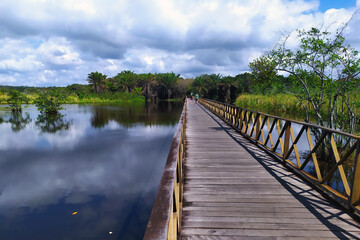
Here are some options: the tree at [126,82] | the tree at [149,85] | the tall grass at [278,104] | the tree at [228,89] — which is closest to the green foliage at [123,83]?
the tree at [126,82]

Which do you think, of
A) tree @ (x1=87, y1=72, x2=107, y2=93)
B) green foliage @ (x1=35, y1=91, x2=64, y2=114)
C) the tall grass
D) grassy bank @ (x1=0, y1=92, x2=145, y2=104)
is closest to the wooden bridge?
the tall grass

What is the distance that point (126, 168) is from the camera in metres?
9.60

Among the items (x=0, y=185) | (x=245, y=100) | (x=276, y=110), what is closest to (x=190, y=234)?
(x=0, y=185)

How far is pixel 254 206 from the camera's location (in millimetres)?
3029

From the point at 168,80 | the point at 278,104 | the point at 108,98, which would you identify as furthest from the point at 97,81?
the point at 278,104

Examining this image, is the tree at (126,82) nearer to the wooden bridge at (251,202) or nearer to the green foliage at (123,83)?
the green foliage at (123,83)

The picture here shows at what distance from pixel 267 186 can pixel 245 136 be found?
437cm

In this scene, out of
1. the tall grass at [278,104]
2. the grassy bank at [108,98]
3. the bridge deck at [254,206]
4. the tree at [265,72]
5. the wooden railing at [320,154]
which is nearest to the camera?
the bridge deck at [254,206]

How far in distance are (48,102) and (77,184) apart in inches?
803

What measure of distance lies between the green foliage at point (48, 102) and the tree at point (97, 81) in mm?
33679

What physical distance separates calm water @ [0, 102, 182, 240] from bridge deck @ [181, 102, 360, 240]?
8.82 ft

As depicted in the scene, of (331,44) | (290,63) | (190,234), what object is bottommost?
(190,234)

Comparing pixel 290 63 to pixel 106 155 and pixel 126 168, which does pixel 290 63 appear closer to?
Answer: pixel 126 168

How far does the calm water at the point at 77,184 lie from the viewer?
554 centimetres
